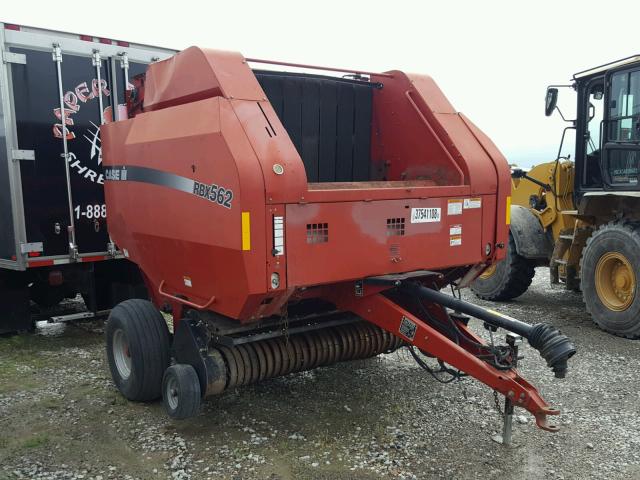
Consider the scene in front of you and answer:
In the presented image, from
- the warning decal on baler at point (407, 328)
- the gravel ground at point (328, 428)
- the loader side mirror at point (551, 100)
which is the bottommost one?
the gravel ground at point (328, 428)

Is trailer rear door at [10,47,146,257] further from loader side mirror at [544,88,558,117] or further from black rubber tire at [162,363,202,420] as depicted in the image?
loader side mirror at [544,88,558,117]

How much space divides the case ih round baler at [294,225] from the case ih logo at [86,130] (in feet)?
3.60

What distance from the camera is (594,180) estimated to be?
6695 millimetres

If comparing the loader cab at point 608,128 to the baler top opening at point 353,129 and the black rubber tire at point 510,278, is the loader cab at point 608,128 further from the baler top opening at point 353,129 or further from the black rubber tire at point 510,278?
the baler top opening at point 353,129

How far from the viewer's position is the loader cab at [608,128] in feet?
19.8

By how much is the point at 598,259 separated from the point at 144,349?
15.3ft

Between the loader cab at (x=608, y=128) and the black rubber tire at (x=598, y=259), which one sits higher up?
the loader cab at (x=608, y=128)

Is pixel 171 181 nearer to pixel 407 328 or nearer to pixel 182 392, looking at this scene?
pixel 182 392

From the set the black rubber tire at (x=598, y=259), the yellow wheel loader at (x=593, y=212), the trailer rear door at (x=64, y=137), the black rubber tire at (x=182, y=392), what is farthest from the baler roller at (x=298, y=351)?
the black rubber tire at (x=598, y=259)

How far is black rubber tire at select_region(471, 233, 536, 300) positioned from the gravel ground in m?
2.26

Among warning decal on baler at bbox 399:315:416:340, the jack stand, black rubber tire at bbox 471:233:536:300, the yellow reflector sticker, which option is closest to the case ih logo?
the yellow reflector sticker

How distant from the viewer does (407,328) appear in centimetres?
350

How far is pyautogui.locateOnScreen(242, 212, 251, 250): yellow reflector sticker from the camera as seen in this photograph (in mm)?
3072

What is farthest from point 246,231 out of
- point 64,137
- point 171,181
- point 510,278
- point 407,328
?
point 510,278
